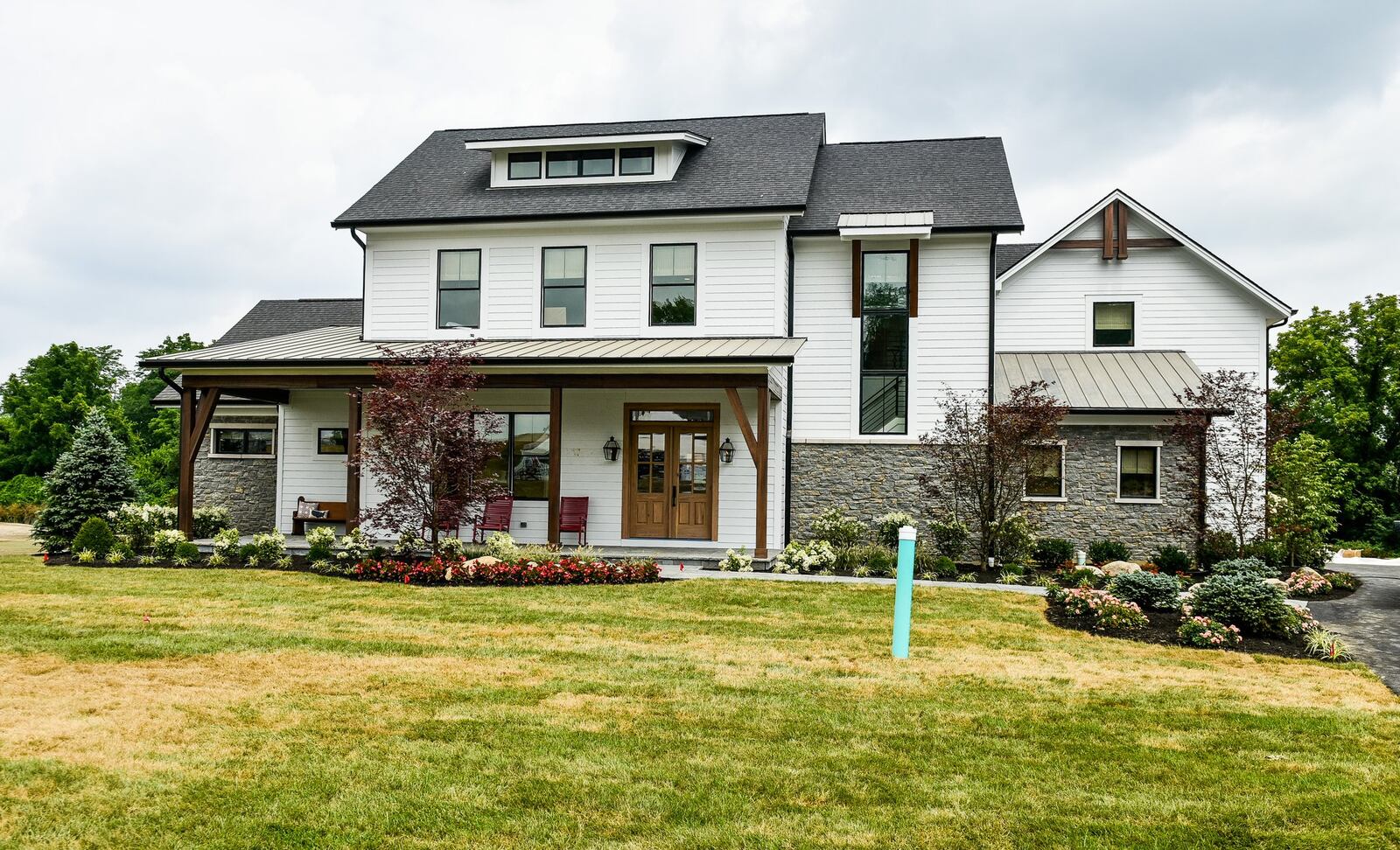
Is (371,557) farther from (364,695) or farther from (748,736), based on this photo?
(748,736)

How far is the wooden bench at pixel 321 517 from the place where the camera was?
17531 mm

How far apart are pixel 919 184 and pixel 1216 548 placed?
8.75 m

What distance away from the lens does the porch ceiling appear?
46.0 ft

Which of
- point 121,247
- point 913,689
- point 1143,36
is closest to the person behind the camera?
point 913,689

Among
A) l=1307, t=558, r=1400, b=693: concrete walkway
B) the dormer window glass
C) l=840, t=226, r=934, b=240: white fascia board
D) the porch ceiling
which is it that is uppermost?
the dormer window glass

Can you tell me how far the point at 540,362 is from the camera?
565 inches

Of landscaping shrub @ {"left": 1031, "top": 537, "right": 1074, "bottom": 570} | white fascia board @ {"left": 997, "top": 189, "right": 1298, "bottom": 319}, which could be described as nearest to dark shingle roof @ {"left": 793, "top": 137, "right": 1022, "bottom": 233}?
white fascia board @ {"left": 997, "top": 189, "right": 1298, "bottom": 319}

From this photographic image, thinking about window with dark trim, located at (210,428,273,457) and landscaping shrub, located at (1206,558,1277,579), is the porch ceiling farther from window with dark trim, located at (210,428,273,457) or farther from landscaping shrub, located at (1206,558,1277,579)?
landscaping shrub, located at (1206,558,1277,579)

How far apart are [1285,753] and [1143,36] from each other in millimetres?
14060

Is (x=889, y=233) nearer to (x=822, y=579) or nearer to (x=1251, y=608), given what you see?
(x=822, y=579)

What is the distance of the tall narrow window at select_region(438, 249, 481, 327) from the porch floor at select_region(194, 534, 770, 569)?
444 cm

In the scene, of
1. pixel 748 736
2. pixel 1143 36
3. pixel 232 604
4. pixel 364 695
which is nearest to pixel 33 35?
pixel 232 604

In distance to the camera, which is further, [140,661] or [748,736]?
[140,661]

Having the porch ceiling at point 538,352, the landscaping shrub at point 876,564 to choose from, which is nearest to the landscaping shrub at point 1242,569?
the landscaping shrub at point 876,564
